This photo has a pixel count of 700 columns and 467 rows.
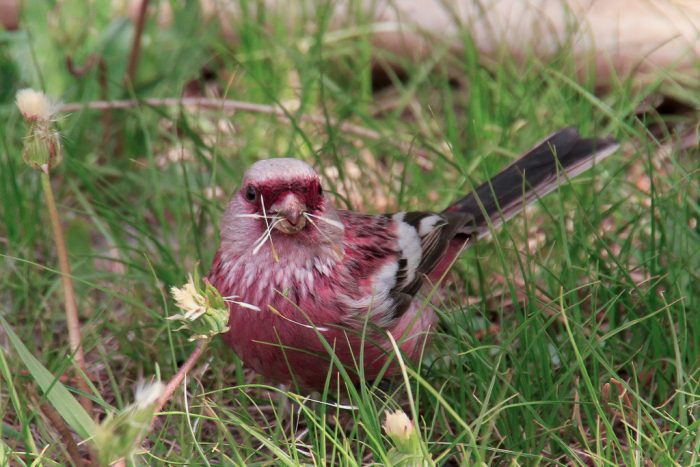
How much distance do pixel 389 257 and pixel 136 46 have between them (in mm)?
1790

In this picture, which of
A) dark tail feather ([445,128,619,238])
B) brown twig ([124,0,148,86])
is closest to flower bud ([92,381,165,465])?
dark tail feather ([445,128,619,238])

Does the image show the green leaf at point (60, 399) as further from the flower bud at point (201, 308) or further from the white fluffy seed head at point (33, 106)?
the white fluffy seed head at point (33, 106)

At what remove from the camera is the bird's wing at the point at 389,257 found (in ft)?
10.2

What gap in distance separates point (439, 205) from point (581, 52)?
133 cm

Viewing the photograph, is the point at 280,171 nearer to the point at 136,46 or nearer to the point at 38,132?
the point at 38,132

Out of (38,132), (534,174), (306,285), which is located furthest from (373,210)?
(38,132)

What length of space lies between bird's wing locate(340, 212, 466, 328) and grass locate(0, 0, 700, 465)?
164 mm

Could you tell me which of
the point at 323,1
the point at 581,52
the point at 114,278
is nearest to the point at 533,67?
the point at 581,52

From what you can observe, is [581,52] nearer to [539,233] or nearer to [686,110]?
[686,110]

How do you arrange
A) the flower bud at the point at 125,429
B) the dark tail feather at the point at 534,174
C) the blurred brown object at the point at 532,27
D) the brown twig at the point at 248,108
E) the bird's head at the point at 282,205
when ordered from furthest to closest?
the blurred brown object at the point at 532,27, the brown twig at the point at 248,108, the dark tail feather at the point at 534,174, the bird's head at the point at 282,205, the flower bud at the point at 125,429

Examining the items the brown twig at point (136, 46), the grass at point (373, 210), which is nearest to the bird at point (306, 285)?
the grass at point (373, 210)

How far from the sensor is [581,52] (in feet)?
15.9

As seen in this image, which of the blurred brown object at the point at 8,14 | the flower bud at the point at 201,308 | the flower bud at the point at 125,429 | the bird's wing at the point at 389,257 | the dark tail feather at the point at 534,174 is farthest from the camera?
the blurred brown object at the point at 8,14

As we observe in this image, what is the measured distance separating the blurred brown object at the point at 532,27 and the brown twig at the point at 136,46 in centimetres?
65
